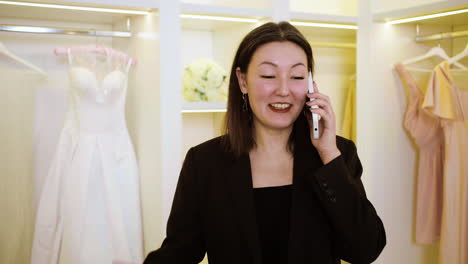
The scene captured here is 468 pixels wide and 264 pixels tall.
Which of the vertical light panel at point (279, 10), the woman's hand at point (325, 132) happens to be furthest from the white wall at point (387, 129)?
the woman's hand at point (325, 132)

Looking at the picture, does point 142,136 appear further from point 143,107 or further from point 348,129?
point 348,129

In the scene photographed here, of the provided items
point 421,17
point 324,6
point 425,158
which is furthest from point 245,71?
point 324,6

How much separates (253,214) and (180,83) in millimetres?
968

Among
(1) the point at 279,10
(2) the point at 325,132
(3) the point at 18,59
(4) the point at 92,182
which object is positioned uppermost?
(1) the point at 279,10

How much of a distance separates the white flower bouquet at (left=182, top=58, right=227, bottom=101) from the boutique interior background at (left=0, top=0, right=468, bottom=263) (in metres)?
0.10

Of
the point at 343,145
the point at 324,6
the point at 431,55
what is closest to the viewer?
the point at 343,145

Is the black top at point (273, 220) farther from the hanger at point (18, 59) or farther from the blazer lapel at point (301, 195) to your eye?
the hanger at point (18, 59)

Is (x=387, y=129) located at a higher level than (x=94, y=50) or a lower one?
lower

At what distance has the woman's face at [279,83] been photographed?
4.40ft

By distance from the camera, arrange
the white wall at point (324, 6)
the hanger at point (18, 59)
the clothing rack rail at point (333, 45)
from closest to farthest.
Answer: the hanger at point (18, 59)
the clothing rack rail at point (333, 45)
the white wall at point (324, 6)

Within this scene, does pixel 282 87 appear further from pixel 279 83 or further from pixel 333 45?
pixel 333 45

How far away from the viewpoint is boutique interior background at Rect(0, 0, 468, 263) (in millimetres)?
2080

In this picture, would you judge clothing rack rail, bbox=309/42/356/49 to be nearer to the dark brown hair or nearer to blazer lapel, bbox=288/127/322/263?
the dark brown hair

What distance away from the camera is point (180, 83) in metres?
2.11
